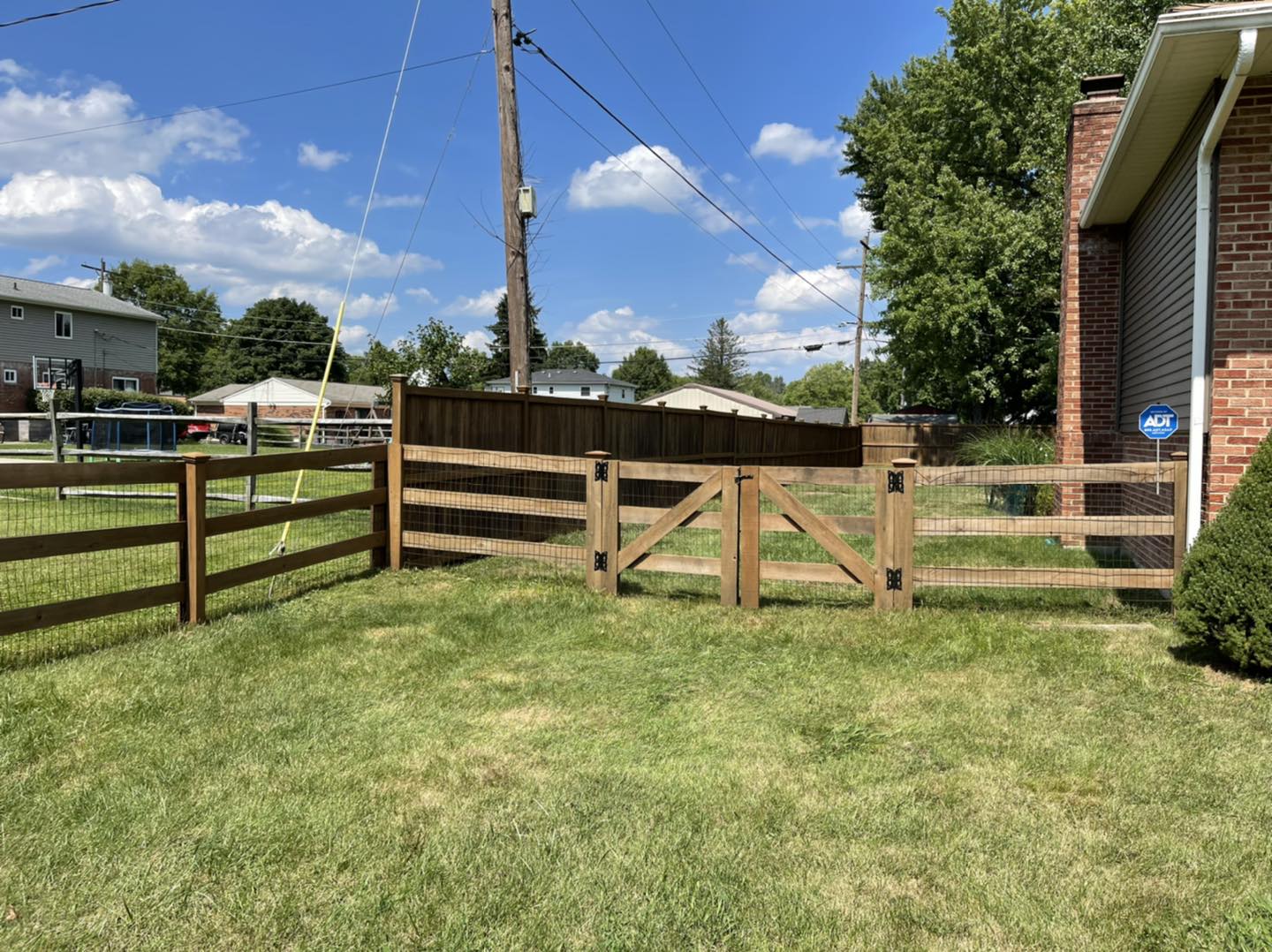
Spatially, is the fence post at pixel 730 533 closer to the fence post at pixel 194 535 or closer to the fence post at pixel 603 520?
the fence post at pixel 603 520

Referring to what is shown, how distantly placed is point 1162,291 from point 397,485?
688 centimetres

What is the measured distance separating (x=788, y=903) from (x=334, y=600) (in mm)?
4655

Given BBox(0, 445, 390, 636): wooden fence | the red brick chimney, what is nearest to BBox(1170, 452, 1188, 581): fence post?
the red brick chimney

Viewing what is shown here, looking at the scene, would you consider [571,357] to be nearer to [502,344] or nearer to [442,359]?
[502,344]

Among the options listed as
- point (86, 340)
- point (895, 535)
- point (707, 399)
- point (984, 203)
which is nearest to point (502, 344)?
point (707, 399)

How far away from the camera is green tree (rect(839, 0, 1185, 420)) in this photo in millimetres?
20500

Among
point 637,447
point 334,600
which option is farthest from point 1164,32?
point 637,447

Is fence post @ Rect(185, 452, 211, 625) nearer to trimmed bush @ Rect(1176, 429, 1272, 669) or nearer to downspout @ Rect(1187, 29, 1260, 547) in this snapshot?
trimmed bush @ Rect(1176, 429, 1272, 669)

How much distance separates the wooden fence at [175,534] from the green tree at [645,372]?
81.5m

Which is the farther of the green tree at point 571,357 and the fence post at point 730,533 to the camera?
the green tree at point 571,357

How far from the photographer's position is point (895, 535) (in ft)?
19.0

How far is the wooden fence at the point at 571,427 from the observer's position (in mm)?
7828

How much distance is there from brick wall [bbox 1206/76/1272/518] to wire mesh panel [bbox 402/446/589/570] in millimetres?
4364

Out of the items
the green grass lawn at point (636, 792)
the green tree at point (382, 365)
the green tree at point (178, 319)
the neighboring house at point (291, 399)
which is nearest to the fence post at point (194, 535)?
the green grass lawn at point (636, 792)
